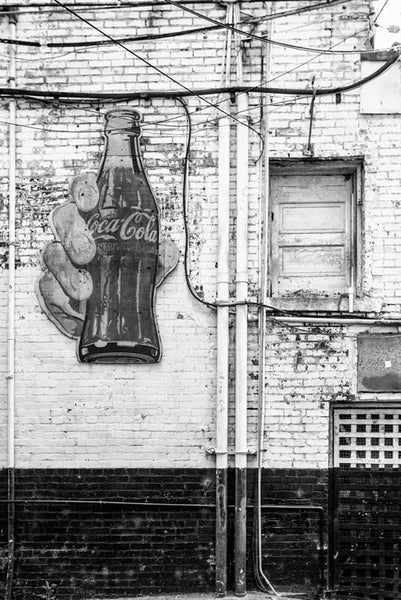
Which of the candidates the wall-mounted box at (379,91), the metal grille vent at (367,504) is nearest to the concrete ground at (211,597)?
the metal grille vent at (367,504)

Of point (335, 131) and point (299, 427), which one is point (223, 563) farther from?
point (335, 131)

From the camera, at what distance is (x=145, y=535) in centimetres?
693

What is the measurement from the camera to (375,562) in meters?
6.91

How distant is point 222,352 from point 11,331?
6.47 ft

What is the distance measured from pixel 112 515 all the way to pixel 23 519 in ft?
2.70

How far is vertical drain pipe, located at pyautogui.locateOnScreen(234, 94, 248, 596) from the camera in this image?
22.4ft

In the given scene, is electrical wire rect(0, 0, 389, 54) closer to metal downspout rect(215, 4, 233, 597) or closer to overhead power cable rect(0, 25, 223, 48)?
overhead power cable rect(0, 25, 223, 48)

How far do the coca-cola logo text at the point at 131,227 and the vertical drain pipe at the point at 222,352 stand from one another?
2.12 feet

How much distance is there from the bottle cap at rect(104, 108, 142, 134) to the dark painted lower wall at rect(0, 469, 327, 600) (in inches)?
125

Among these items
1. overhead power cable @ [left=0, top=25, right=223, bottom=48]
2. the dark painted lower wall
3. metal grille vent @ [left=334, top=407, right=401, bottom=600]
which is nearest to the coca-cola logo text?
overhead power cable @ [left=0, top=25, right=223, bottom=48]

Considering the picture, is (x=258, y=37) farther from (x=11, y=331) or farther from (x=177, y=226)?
(x=11, y=331)

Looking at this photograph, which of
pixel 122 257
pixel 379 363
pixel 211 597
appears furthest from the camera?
pixel 122 257

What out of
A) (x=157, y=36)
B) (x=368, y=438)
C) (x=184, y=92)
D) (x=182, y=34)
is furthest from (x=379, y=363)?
(x=157, y=36)

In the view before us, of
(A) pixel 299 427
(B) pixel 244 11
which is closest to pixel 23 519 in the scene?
(A) pixel 299 427
